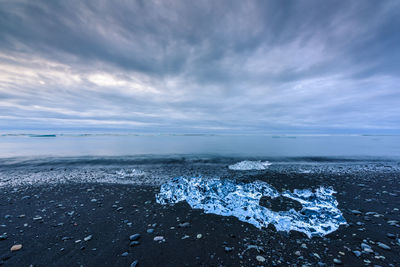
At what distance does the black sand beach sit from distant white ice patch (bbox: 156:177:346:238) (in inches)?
13.1

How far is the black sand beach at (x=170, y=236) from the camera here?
3877 mm

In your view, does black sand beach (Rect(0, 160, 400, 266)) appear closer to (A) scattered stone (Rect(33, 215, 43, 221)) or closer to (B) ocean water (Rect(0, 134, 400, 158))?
(A) scattered stone (Rect(33, 215, 43, 221))

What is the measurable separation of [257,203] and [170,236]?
414cm

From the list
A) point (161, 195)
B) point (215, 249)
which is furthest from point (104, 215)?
point (215, 249)

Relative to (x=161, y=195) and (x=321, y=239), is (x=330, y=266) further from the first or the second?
(x=161, y=195)

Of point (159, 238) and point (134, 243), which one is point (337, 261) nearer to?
point (159, 238)

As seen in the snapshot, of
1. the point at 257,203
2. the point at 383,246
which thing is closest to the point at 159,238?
the point at 257,203

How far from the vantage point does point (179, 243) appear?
177 inches

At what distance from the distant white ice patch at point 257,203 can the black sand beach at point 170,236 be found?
332 millimetres

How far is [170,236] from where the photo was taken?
15.7 ft

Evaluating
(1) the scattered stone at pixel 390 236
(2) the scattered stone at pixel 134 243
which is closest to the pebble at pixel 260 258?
(2) the scattered stone at pixel 134 243

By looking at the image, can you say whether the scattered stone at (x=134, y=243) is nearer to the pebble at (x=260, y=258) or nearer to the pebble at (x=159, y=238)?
the pebble at (x=159, y=238)

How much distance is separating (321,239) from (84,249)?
6.80 m

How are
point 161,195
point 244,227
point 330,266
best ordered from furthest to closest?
1. point 161,195
2. point 244,227
3. point 330,266
